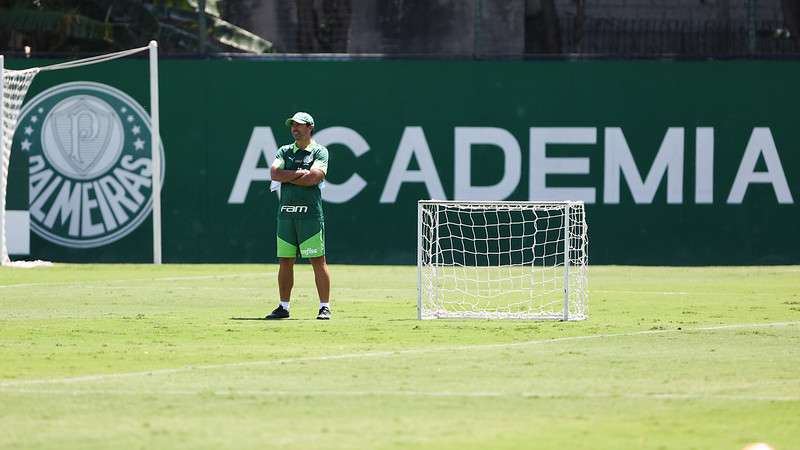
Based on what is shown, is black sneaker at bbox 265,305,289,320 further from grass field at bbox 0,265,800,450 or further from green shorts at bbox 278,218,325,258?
green shorts at bbox 278,218,325,258

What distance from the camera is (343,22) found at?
953 inches

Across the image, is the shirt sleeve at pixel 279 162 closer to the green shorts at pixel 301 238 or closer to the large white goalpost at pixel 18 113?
the green shorts at pixel 301 238

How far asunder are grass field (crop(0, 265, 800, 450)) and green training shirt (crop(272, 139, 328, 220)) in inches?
42.5

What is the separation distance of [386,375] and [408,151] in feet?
41.4

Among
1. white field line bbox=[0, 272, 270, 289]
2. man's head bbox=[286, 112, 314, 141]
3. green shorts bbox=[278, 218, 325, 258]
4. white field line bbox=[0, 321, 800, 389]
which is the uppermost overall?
man's head bbox=[286, 112, 314, 141]

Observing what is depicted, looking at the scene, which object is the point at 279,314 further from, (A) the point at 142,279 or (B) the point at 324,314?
(A) the point at 142,279

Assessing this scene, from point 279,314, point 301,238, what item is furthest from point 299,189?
point 279,314

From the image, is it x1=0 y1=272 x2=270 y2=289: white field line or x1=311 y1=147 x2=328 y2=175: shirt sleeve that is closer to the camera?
x1=311 y1=147 x2=328 y2=175: shirt sleeve

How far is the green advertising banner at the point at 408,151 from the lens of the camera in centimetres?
2264

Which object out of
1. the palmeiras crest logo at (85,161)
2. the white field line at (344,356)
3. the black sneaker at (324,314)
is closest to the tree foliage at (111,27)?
the palmeiras crest logo at (85,161)

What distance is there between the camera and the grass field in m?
8.16

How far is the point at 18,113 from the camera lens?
2264 centimetres

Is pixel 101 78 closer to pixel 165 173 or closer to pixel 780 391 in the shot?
pixel 165 173

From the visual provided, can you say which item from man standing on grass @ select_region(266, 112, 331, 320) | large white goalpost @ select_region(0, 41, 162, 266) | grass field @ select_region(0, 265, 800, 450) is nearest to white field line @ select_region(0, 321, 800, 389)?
grass field @ select_region(0, 265, 800, 450)
